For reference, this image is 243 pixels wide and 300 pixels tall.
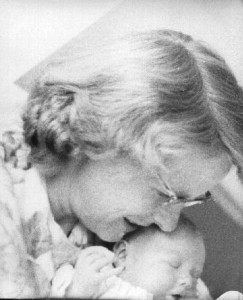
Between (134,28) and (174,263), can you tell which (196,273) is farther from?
(134,28)

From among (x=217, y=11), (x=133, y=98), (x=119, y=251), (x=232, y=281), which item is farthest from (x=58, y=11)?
(x=232, y=281)

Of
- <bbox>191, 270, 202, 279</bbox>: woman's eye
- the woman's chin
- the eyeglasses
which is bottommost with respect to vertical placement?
<bbox>191, 270, 202, 279</bbox>: woman's eye

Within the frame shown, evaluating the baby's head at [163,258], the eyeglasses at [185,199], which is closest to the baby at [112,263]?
the baby's head at [163,258]

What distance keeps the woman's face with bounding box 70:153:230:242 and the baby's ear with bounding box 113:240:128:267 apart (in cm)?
2

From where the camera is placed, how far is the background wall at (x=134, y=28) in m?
2.28

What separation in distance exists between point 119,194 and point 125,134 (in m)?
0.19

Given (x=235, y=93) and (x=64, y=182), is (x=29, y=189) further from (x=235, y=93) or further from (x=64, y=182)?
(x=235, y=93)

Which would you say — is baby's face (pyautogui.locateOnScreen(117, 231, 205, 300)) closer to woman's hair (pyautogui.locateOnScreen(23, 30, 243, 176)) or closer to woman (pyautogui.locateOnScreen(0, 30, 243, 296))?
woman (pyautogui.locateOnScreen(0, 30, 243, 296))

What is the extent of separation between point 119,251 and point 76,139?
384 mm

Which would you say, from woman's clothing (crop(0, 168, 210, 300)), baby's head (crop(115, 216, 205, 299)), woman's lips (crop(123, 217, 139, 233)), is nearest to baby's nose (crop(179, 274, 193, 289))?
baby's head (crop(115, 216, 205, 299))

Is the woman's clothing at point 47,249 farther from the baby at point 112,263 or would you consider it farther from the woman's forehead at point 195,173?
the woman's forehead at point 195,173

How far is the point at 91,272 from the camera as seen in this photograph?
7.27 feet

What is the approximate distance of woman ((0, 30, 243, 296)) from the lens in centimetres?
222

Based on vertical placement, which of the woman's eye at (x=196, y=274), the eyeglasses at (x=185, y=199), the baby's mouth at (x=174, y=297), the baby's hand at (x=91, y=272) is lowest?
the baby's mouth at (x=174, y=297)
